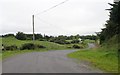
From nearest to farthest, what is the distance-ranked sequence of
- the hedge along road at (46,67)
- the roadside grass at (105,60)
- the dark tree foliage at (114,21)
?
the hedge along road at (46,67), the roadside grass at (105,60), the dark tree foliage at (114,21)

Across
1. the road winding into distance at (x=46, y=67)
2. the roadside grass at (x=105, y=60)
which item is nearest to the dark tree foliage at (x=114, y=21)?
the roadside grass at (x=105, y=60)

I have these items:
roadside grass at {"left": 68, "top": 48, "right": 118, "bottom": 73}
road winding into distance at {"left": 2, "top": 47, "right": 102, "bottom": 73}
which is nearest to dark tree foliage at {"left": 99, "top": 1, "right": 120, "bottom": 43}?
roadside grass at {"left": 68, "top": 48, "right": 118, "bottom": 73}

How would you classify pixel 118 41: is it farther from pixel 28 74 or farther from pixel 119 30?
pixel 28 74

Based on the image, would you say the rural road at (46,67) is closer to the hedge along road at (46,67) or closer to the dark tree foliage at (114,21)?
the hedge along road at (46,67)

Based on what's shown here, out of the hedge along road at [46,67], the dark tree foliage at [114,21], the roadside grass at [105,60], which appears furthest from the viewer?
the dark tree foliage at [114,21]

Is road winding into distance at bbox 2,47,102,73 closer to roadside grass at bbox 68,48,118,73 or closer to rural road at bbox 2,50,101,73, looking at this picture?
rural road at bbox 2,50,101,73

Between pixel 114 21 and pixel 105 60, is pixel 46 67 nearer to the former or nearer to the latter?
pixel 105 60

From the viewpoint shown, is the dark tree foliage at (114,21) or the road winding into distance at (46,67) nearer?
the road winding into distance at (46,67)

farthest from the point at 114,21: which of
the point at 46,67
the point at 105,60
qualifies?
the point at 46,67

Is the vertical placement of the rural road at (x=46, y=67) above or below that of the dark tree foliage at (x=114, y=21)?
below

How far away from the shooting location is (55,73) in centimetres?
1416

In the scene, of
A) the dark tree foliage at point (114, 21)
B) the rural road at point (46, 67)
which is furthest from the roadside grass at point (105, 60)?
the dark tree foliage at point (114, 21)

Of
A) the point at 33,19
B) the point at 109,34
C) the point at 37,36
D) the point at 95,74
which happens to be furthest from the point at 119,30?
the point at 37,36

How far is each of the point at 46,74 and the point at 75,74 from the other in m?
1.42
